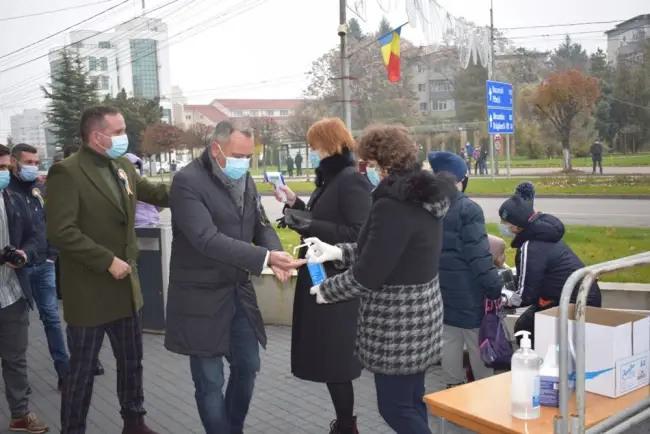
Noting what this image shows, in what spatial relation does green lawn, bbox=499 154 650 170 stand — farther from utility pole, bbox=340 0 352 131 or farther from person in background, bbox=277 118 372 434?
person in background, bbox=277 118 372 434

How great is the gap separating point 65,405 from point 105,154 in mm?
1393

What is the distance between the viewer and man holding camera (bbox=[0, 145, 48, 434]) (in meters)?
4.05

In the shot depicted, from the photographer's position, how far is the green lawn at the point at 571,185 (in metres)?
9.34

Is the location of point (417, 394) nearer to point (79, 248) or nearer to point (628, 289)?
point (79, 248)

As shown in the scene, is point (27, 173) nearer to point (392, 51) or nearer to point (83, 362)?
point (83, 362)

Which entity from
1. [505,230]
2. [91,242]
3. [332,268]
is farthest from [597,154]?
[91,242]

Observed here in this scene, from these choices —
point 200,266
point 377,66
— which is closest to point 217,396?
point 200,266

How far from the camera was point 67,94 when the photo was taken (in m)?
35.9

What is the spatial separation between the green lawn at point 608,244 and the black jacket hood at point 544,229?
2417mm

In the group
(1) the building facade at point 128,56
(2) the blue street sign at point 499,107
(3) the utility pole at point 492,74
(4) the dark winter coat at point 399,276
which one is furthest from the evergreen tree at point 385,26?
(4) the dark winter coat at point 399,276

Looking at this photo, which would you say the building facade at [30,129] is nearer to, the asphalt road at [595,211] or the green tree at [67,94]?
the green tree at [67,94]

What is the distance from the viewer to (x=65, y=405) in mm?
3514

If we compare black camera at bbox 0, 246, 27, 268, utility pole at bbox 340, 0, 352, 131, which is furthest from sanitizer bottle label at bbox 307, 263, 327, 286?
utility pole at bbox 340, 0, 352, 131

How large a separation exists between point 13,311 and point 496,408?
3.20 metres
